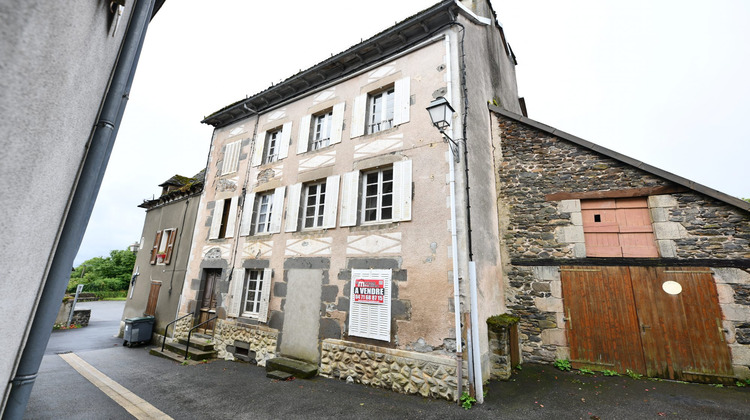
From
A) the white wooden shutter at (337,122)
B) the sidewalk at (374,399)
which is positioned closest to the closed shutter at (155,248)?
the sidewalk at (374,399)

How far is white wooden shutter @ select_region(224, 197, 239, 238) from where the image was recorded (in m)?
9.16

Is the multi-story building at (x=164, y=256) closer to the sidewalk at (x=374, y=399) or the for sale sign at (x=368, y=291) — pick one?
the sidewalk at (x=374, y=399)

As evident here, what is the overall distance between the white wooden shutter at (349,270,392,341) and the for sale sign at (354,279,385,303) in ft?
0.20

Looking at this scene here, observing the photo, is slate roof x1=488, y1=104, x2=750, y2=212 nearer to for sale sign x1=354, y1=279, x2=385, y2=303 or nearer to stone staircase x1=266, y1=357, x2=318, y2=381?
for sale sign x1=354, y1=279, x2=385, y2=303

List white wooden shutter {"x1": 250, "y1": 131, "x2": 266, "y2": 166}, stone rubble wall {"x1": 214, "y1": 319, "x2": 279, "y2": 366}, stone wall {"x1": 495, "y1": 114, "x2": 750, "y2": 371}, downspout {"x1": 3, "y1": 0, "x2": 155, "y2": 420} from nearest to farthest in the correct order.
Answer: downspout {"x1": 3, "y1": 0, "x2": 155, "y2": 420}
stone wall {"x1": 495, "y1": 114, "x2": 750, "y2": 371}
stone rubble wall {"x1": 214, "y1": 319, "x2": 279, "y2": 366}
white wooden shutter {"x1": 250, "y1": 131, "x2": 266, "y2": 166}

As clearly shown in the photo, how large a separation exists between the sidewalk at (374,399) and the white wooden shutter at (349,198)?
10.6ft

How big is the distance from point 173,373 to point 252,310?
208 centimetres

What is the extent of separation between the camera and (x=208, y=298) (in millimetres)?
9320

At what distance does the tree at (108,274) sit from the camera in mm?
30891

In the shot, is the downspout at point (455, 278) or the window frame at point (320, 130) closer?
the downspout at point (455, 278)

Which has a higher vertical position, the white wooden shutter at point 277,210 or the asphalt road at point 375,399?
the white wooden shutter at point 277,210

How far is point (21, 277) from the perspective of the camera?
1.52 metres

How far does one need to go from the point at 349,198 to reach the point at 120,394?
543cm

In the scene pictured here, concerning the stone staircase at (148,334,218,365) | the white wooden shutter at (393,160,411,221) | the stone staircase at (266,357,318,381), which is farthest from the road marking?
the white wooden shutter at (393,160,411,221)
